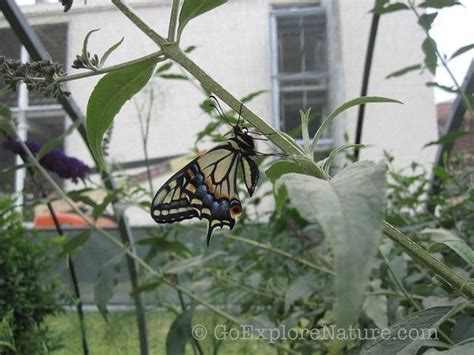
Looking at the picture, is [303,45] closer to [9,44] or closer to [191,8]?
[9,44]

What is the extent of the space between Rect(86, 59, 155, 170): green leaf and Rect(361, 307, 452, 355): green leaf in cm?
30

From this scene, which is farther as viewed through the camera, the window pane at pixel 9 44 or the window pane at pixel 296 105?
the window pane at pixel 296 105

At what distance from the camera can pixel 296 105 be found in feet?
7.06

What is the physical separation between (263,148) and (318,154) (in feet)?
1.12

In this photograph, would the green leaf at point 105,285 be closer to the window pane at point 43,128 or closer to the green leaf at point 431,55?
the window pane at point 43,128

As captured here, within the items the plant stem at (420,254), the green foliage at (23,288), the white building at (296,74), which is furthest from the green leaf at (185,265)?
the white building at (296,74)

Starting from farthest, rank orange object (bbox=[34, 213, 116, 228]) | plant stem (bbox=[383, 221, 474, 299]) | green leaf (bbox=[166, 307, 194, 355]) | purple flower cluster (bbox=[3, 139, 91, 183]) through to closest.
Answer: orange object (bbox=[34, 213, 116, 228]) < purple flower cluster (bbox=[3, 139, 91, 183]) < green leaf (bbox=[166, 307, 194, 355]) < plant stem (bbox=[383, 221, 474, 299])

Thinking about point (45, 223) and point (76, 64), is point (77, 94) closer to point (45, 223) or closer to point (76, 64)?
point (45, 223)

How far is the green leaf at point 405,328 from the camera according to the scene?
42 cm

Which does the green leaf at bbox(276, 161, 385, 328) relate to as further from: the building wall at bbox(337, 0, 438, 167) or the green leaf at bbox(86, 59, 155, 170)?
the building wall at bbox(337, 0, 438, 167)

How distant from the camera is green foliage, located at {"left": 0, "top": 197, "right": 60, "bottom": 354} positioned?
44.8 inches

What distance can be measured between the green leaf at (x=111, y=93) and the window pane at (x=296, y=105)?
1.65m

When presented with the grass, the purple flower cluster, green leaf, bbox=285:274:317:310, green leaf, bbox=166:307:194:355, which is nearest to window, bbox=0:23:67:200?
the purple flower cluster

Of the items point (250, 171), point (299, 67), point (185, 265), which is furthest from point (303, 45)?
point (250, 171)
